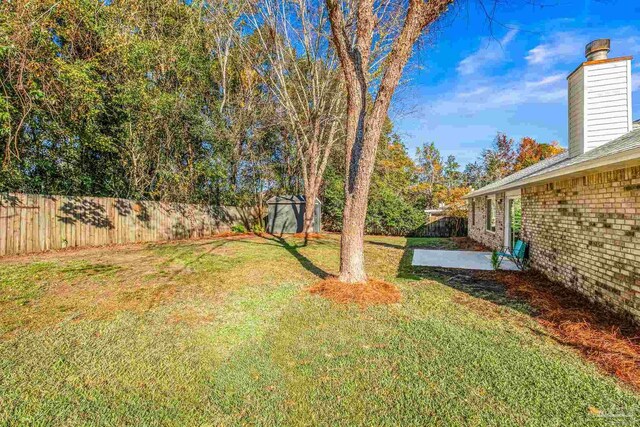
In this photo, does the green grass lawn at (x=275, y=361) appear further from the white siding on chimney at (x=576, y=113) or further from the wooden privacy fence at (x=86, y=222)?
the white siding on chimney at (x=576, y=113)

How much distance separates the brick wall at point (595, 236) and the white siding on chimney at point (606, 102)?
56.5 inches

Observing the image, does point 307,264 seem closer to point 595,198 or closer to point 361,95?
point 361,95

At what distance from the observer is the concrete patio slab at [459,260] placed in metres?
7.00

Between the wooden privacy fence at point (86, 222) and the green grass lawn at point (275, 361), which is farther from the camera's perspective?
the wooden privacy fence at point (86, 222)

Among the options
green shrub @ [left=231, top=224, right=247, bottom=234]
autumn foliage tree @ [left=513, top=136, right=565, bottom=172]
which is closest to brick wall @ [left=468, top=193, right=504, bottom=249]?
green shrub @ [left=231, top=224, right=247, bottom=234]

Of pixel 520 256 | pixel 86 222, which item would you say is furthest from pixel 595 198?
pixel 86 222

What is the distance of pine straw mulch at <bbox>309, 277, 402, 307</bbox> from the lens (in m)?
4.25

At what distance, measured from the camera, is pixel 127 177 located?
1009 centimetres

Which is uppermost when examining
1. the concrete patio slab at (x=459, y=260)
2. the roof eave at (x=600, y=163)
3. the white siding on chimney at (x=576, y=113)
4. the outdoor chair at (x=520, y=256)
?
the white siding on chimney at (x=576, y=113)

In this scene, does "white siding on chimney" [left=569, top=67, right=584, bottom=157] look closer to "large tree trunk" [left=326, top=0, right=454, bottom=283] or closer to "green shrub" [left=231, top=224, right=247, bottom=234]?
"large tree trunk" [left=326, top=0, right=454, bottom=283]

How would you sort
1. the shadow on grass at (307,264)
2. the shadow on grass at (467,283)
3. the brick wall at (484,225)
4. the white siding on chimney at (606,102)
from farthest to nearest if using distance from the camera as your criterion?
the brick wall at (484,225)
the shadow on grass at (307,264)
the white siding on chimney at (606,102)
the shadow on grass at (467,283)

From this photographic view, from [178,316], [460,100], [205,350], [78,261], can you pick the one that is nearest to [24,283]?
[78,261]

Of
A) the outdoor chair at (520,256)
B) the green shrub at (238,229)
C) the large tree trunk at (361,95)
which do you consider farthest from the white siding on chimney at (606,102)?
the green shrub at (238,229)

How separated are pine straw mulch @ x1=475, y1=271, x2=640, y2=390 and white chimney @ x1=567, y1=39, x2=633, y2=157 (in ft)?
10.9
